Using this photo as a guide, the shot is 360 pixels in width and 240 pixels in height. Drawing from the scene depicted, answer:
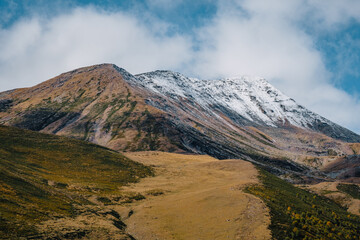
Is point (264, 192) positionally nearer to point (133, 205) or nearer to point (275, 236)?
point (275, 236)

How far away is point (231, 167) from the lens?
10719 cm

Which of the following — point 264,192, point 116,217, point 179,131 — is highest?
point 179,131

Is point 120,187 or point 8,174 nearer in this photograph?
point 8,174

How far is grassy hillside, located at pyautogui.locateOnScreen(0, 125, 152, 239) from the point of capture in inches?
1528

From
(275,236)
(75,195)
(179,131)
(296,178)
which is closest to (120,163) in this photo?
(75,195)

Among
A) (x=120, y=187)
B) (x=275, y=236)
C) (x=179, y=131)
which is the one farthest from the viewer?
(x=179, y=131)

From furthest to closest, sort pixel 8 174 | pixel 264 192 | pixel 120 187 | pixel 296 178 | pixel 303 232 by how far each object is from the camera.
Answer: pixel 296 178 → pixel 120 187 → pixel 264 192 → pixel 8 174 → pixel 303 232

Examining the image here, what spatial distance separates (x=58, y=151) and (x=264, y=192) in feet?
233

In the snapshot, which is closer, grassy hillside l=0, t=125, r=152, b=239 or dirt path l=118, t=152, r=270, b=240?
grassy hillside l=0, t=125, r=152, b=239

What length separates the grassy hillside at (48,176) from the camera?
127ft

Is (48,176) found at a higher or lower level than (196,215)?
higher

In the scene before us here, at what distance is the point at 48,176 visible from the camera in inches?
2749

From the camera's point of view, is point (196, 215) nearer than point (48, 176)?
Yes

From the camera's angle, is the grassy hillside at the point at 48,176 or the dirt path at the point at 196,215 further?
the dirt path at the point at 196,215
